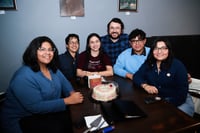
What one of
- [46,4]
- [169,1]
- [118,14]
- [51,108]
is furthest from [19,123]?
[169,1]

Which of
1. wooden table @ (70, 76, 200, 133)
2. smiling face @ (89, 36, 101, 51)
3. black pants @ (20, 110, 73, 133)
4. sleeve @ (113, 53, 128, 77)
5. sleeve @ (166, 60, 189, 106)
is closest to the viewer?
wooden table @ (70, 76, 200, 133)

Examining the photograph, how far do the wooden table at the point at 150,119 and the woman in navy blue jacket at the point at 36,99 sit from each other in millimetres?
150

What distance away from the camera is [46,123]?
1363 millimetres

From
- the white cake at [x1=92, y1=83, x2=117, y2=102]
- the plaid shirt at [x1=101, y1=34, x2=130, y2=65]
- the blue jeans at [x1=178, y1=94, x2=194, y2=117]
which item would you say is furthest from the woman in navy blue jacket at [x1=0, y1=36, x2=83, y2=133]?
the plaid shirt at [x1=101, y1=34, x2=130, y2=65]

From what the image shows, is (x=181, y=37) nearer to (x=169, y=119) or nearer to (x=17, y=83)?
(x=169, y=119)

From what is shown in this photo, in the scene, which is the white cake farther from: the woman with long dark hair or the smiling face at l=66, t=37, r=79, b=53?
the smiling face at l=66, t=37, r=79, b=53

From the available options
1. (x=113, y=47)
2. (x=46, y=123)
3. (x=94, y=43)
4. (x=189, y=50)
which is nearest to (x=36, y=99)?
(x=46, y=123)

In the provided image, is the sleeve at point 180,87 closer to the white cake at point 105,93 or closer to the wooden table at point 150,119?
the wooden table at point 150,119

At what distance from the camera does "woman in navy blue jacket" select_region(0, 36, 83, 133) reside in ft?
4.49

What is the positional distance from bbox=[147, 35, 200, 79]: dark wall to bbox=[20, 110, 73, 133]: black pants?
188 cm

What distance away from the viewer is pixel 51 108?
1.39m

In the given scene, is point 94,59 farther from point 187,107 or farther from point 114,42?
point 187,107

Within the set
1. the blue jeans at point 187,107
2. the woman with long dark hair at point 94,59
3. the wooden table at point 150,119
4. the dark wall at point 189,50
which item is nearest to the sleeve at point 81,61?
the woman with long dark hair at point 94,59

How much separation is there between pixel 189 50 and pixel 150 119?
195 cm
